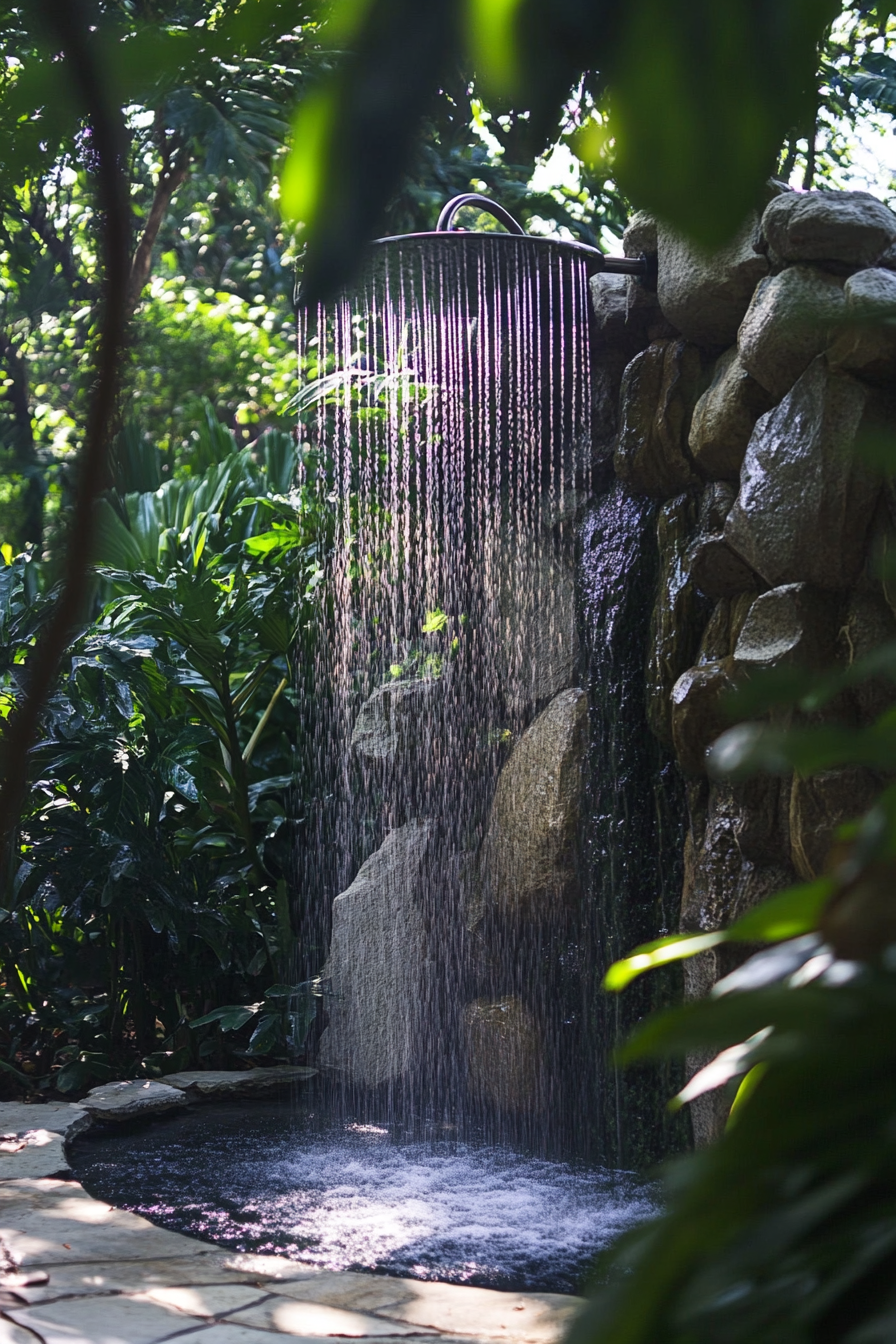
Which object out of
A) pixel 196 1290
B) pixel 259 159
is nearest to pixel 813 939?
pixel 196 1290

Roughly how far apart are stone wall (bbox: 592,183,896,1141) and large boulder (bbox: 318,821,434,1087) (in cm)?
147

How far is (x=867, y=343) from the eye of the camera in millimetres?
3393

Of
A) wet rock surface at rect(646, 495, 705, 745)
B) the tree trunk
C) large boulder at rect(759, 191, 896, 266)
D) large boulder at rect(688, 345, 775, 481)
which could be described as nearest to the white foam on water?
wet rock surface at rect(646, 495, 705, 745)

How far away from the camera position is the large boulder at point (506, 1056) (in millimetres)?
4566

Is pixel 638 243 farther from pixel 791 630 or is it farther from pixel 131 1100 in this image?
pixel 131 1100

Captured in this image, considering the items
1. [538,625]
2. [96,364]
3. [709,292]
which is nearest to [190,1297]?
[96,364]

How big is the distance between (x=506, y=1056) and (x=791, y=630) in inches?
79.4

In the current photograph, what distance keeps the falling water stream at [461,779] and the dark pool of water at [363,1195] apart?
2 centimetres

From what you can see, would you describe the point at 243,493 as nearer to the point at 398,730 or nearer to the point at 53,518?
the point at 398,730

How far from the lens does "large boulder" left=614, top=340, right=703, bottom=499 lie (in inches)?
169

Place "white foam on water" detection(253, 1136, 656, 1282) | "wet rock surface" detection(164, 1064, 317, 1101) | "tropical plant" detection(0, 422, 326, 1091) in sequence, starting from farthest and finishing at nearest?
"tropical plant" detection(0, 422, 326, 1091) → "wet rock surface" detection(164, 1064, 317, 1101) → "white foam on water" detection(253, 1136, 656, 1282)

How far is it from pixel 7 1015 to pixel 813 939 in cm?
508

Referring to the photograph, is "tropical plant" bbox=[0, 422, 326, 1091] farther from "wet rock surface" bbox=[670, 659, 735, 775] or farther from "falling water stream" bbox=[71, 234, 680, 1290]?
"wet rock surface" bbox=[670, 659, 735, 775]

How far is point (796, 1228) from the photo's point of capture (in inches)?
15.3
